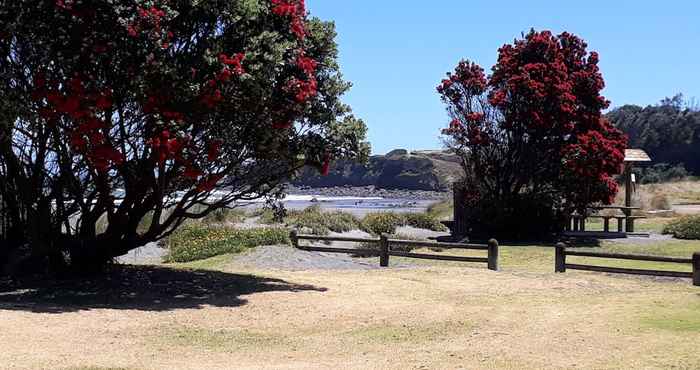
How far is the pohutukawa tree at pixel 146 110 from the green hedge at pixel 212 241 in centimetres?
593

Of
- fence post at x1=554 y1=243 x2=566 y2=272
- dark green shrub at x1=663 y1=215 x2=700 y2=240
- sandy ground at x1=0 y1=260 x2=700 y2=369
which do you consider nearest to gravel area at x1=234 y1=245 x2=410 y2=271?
sandy ground at x1=0 y1=260 x2=700 y2=369

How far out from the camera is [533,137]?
95.1 ft

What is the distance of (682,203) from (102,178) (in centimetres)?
4056

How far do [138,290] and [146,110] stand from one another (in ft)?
13.1

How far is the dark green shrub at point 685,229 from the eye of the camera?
27795 mm

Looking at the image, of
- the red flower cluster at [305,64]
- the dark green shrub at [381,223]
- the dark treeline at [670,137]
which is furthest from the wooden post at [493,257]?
the dark treeline at [670,137]

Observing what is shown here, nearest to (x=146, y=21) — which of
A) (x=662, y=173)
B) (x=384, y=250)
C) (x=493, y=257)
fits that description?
(x=384, y=250)

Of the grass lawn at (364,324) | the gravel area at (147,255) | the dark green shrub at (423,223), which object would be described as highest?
the dark green shrub at (423,223)

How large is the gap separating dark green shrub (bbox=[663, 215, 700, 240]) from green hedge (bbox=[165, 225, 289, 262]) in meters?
13.7

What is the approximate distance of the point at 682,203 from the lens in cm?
4738

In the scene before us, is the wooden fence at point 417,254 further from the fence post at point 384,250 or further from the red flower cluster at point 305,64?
the red flower cluster at point 305,64

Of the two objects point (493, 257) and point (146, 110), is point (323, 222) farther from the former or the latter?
point (146, 110)

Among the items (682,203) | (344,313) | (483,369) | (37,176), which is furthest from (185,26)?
(682,203)

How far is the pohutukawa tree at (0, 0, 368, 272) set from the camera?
12.6 metres
